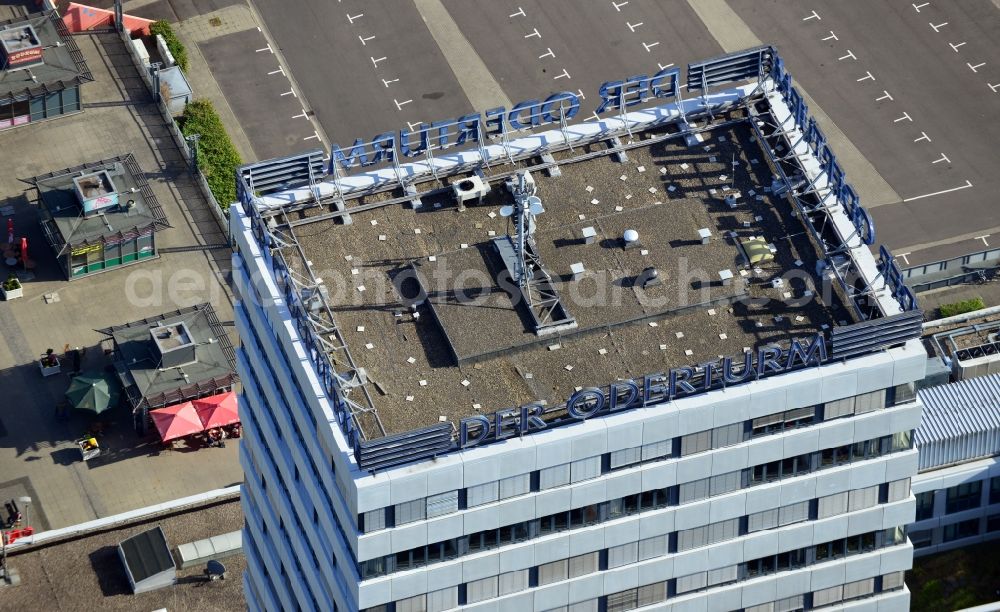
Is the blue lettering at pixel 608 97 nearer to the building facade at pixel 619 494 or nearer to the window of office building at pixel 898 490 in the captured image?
the building facade at pixel 619 494

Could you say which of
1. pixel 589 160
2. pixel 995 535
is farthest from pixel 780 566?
pixel 995 535

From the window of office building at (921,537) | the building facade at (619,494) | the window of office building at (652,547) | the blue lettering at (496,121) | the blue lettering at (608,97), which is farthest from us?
the window of office building at (921,537)

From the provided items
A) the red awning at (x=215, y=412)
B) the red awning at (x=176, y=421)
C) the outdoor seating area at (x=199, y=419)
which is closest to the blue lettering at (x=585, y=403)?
the red awning at (x=215, y=412)

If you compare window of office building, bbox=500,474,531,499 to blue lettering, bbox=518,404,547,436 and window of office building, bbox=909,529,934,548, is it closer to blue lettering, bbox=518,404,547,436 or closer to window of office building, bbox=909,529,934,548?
blue lettering, bbox=518,404,547,436

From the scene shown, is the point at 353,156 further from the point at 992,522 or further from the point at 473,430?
the point at 992,522

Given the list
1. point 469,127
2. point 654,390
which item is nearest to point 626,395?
point 654,390

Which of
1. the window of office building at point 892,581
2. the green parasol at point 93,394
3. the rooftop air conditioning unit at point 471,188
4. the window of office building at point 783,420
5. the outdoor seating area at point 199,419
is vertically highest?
the rooftop air conditioning unit at point 471,188

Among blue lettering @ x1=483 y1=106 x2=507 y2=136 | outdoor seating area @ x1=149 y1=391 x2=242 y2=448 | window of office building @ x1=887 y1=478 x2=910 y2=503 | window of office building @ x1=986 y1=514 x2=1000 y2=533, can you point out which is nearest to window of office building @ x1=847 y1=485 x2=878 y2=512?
window of office building @ x1=887 y1=478 x2=910 y2=503
